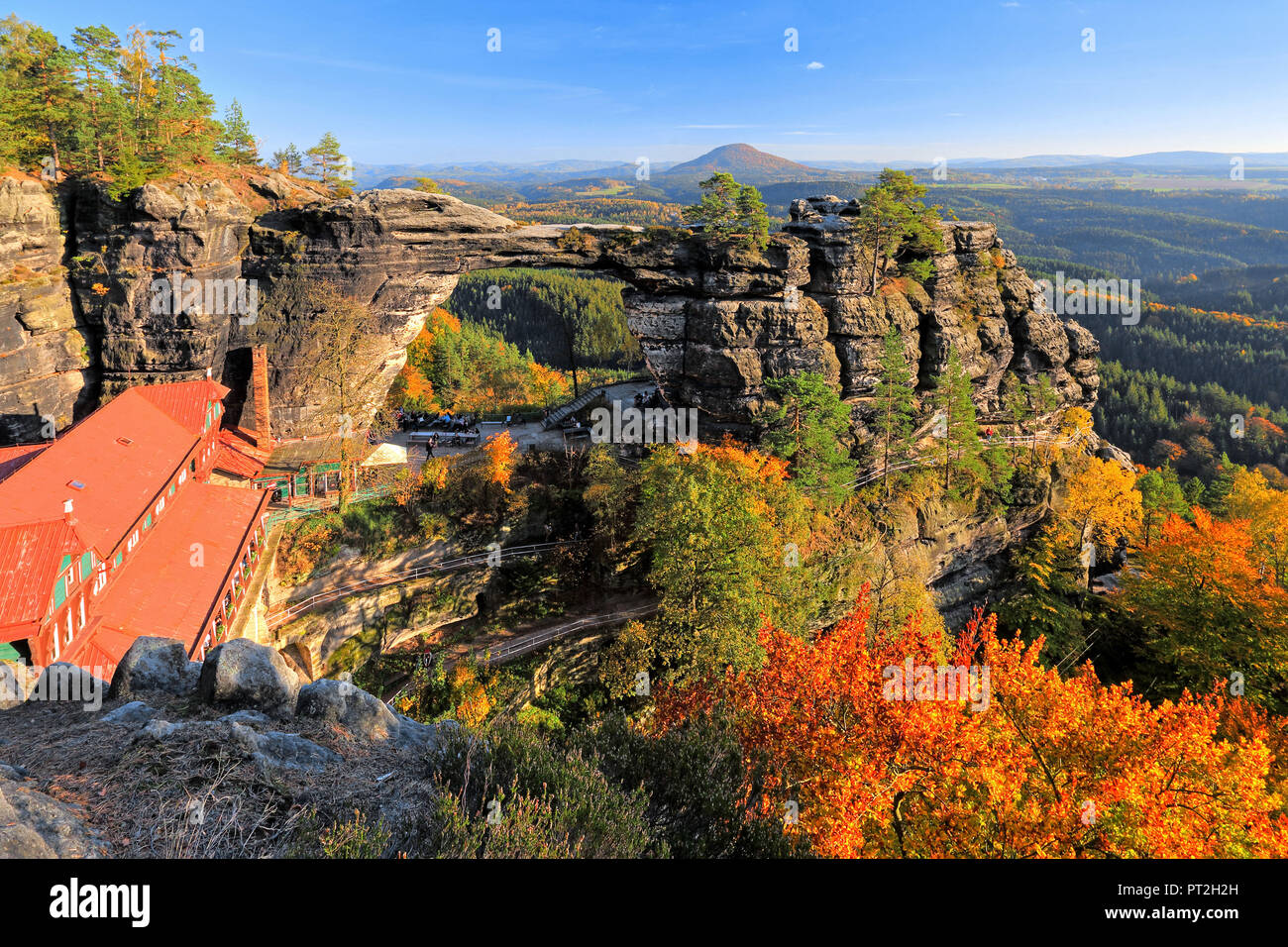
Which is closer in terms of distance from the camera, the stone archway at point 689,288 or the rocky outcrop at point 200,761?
the rocky outcrop at point 200,761

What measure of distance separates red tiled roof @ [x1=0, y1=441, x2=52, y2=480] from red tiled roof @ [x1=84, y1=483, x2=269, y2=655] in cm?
403

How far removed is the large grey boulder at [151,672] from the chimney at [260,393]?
22437 mm

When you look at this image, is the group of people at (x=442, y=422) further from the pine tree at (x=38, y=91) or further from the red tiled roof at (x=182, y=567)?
the pine tree at (x=38, y=91)

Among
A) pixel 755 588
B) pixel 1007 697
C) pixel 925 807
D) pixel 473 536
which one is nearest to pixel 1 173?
pixel 473 536

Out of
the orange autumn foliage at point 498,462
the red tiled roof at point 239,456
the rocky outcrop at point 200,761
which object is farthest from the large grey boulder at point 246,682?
the orange autumn foliage at point 498,462

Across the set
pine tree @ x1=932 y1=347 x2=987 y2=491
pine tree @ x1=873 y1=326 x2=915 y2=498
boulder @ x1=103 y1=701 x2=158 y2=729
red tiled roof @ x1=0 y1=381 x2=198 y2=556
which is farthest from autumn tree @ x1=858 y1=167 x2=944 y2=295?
boulder @ x1=103 y1=701 x2=158 y2=729

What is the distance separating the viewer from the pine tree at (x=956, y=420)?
120 ft

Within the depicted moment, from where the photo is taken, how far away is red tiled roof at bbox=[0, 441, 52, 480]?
1930 centimetres

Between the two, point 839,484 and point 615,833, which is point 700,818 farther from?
point 839,484

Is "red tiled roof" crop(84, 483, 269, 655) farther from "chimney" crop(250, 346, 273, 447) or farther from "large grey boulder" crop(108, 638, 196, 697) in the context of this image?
"chimney" crop(250, 346, 273, 447)

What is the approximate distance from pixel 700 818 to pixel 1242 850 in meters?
14.1

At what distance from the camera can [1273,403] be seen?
388 ft
